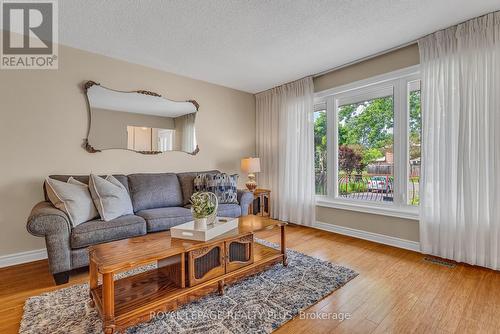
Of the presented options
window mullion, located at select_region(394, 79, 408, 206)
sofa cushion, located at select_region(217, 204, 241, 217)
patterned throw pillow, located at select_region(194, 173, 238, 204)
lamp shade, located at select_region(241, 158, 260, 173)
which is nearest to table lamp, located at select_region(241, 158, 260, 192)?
lamp shade, located at select_region(241, 158, 260, 173)

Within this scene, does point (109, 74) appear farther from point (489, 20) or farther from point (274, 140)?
point (489, 20)

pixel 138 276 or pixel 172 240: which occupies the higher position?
pixel 172 240

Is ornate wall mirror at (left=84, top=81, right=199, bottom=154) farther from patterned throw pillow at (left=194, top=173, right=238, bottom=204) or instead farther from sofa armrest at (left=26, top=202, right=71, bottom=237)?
sofa armrest at (left=26, top=202, right=71, bottom=237)

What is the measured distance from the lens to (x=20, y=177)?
2615 millimetres

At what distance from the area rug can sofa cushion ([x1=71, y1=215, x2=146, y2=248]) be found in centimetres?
37

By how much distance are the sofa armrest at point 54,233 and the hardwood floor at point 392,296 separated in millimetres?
211

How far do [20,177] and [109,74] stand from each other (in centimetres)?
154

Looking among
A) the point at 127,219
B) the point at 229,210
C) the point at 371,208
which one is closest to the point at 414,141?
the point at 371,208

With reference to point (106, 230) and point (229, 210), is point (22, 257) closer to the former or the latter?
point (106, 230)

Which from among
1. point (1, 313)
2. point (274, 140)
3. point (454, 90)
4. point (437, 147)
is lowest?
point (1, 313)

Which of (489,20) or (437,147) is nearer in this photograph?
(489,20)

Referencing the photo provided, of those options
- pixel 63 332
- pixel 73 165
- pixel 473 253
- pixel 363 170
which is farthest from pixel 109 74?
pixel 473 253

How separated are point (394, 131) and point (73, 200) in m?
3.66

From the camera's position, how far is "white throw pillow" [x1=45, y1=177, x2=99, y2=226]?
2.28 meters
